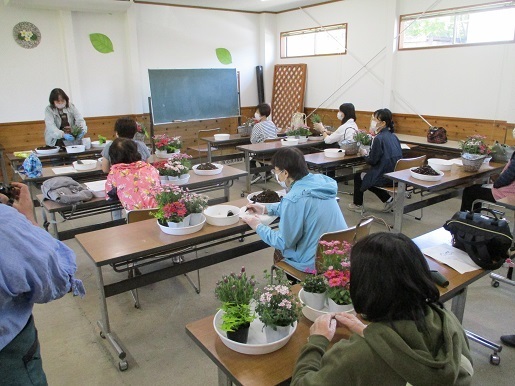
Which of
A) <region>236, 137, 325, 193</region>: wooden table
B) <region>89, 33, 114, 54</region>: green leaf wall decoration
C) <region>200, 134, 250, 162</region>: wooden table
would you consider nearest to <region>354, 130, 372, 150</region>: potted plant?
<region>236, 137, 325, 193</region>: wooden table

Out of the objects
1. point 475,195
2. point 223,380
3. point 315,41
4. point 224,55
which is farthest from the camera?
point 224,55

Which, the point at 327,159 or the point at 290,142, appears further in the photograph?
the point at 290,142

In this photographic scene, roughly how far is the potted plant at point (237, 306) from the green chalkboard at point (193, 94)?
245 inches

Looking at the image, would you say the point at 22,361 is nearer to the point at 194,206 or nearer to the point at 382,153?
the point at 194,206

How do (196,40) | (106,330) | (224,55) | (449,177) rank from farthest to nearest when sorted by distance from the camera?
(224,55) < (196,40) < (449,177) < (106,330)

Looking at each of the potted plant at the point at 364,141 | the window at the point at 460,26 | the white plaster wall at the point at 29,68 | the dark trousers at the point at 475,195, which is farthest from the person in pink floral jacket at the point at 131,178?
the window at the point at 460,26

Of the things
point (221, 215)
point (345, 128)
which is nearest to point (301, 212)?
point (221, 215)

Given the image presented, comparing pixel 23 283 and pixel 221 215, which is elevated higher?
pixel 23 283

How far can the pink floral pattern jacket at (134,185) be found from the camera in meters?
2.93

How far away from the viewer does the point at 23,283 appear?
3.79 feet

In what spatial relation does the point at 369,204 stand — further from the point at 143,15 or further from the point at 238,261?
the point at 143,15

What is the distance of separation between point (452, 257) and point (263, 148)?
3323 millimetres

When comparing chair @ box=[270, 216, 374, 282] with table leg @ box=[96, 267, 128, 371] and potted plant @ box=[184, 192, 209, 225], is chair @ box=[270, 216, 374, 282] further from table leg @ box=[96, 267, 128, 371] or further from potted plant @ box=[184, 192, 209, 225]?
table leg @ box=[96, 267, 128, 371]

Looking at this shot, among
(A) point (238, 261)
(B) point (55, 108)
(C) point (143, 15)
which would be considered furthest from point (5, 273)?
(C) point (143, 15)
